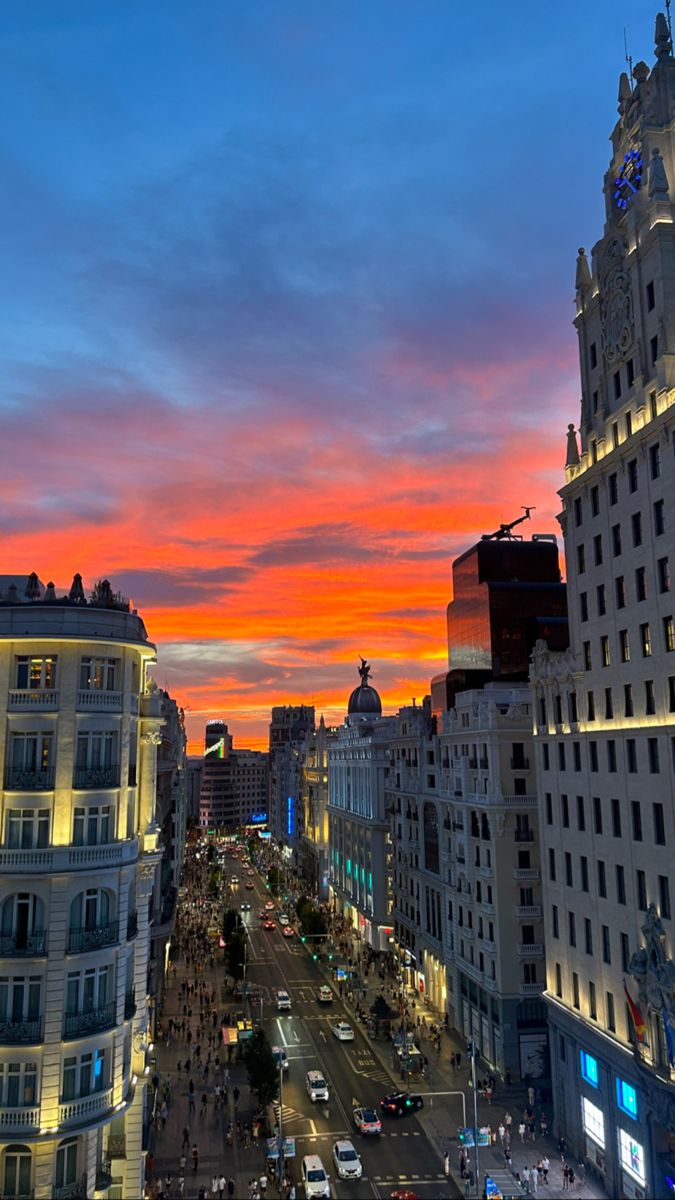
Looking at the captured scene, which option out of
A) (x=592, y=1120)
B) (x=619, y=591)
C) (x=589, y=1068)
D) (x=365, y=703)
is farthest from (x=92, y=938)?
(x=365, y=703)

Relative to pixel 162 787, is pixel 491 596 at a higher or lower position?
higher

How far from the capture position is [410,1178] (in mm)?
47906

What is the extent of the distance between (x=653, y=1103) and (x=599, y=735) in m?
18.3

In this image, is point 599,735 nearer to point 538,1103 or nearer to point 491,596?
point 538,1103

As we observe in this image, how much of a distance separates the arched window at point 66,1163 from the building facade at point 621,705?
2620 cm

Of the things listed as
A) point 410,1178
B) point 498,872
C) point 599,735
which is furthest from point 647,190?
point 410,1178

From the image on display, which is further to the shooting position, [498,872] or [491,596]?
[491,596]

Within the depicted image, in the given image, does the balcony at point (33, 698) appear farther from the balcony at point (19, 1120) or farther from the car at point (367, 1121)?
the car at point (367, 1121)

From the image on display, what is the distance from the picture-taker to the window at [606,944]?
4806cm

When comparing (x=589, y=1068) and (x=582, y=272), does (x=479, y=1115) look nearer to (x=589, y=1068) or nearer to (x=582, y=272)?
(x=589, y=1068)

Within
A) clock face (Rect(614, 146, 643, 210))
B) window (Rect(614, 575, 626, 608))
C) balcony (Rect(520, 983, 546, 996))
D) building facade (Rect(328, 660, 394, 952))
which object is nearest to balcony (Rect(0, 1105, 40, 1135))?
window (Rect(614, 575, 626, 608))

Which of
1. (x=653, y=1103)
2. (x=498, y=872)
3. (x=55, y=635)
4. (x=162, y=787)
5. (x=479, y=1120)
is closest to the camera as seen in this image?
(x=55, y=635)

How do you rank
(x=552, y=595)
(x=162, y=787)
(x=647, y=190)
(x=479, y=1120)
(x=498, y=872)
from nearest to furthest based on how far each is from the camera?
(x=647, y=190) → (x=479, y=1120) → (x=498, y=872) → (x=162, y=787) → (x=552, y=595)

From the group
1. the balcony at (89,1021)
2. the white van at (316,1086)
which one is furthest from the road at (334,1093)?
the balcony at (89,1021)
